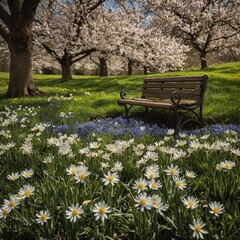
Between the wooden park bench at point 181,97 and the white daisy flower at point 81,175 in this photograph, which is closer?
the white daisy flower at point 81,175

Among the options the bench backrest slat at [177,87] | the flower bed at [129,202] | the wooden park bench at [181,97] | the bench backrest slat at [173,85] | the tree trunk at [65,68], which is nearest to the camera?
the flower bed at [129,202]

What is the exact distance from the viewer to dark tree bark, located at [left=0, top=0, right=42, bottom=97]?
9.86 meters

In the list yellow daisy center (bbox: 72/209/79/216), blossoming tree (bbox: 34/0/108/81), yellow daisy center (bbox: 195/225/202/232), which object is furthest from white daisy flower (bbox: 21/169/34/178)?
blossoming tree (bbox: 34/0/108/81)

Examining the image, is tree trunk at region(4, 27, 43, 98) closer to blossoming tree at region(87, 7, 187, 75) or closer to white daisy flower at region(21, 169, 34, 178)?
blossoming tree at region(87, 7, 187, 75)

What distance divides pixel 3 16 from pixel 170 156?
10.1 m

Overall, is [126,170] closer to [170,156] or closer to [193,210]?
[170,156]

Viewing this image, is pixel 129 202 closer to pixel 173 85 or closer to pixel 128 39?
pixel 173 85

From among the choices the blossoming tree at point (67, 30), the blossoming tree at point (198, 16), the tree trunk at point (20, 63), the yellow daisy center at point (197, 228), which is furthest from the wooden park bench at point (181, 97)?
the blossoming tree at point (198, 16)

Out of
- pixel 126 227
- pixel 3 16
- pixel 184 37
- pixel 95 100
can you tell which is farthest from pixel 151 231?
pixel 184 37

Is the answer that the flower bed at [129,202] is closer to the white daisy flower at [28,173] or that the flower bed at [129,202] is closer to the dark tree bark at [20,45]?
the white daisy flower at [28,173]

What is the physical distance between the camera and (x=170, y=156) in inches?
105

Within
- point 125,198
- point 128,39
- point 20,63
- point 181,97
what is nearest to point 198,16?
point 128,39

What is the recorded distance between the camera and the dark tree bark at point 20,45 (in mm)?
9859

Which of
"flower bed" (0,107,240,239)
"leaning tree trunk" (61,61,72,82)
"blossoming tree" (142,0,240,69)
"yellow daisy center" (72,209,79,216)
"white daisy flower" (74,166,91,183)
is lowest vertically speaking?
"flower bed" (0,107,240,239)
